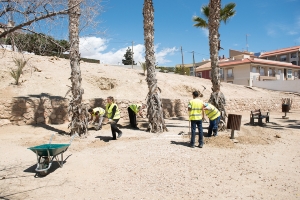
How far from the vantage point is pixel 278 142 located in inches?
316

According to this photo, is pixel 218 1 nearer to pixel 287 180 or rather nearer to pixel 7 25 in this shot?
pixel 287 180

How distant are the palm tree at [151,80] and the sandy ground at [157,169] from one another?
3.25 ft

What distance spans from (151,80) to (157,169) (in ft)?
15.3

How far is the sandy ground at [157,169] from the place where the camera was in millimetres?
4152

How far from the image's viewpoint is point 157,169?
5.23 meters

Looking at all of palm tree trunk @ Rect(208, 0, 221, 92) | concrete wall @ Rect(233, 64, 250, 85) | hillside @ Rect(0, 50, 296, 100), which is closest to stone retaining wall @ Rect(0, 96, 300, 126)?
hillside @ Rect(0, 50, 296, 100)

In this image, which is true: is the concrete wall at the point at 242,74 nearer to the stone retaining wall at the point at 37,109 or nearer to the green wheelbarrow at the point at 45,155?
the stone retaining wall at the point at 37,109

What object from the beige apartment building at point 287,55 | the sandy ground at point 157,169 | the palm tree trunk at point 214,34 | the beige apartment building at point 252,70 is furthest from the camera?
the beige apartment building at point 287,55

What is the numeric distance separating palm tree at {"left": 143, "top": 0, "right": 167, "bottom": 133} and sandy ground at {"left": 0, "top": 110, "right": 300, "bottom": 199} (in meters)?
0.99

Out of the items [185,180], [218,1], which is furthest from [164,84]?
[185,180]

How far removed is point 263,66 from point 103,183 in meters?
38.6

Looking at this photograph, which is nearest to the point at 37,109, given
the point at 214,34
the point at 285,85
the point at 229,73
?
the point at 214,34

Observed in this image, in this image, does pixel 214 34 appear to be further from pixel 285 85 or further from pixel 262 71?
pixel 262 71

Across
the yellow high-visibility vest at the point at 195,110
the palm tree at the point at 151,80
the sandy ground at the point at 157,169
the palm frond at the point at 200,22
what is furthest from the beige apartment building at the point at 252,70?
the yellow high-visibility vest at the point at 195,110
